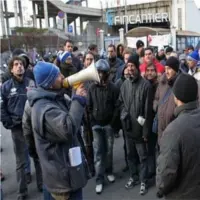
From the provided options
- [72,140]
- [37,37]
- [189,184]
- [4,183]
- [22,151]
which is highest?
[37,37]

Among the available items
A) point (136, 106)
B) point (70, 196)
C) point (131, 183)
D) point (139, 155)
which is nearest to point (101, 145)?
point (139, 155)

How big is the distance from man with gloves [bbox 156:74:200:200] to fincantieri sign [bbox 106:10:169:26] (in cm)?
4785

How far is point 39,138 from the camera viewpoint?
2.85m

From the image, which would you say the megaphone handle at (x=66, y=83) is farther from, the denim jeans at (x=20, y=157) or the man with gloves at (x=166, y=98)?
the denim jeans at (x=20, y=157)

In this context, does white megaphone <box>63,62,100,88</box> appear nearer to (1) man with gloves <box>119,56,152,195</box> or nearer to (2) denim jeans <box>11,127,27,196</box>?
(1) man with gloves <box>119,56,152,195</box>

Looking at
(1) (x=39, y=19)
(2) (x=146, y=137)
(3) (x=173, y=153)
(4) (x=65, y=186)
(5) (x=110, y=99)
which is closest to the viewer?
(3) (x=173, y=153)

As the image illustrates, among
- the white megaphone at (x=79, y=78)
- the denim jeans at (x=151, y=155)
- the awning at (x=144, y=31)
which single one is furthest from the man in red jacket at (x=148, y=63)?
the awning at (x=144, y=31)

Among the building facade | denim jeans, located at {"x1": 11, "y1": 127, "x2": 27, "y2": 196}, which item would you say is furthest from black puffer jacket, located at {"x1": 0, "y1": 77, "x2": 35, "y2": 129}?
the building facade

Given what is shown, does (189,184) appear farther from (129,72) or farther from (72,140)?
(129,72)

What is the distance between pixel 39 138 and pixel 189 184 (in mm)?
1356

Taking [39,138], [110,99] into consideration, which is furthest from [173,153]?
[110,99]

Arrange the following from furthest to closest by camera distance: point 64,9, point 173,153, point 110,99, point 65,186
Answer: point 64,9
point 110,99
point 65,186
point 173,153

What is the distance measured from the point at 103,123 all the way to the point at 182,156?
2444mm

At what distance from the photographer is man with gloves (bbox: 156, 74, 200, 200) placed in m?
2.34
